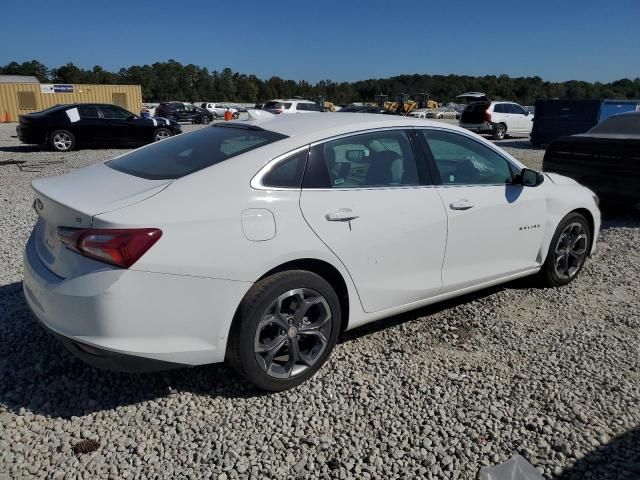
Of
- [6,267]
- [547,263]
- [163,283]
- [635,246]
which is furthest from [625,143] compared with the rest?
[6,267]

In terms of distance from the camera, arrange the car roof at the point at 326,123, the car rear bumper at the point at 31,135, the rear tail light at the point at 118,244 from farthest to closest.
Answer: the car rear bumper at the point at 31,135 → the car roof at the point at 326,123 → the rear tail light at the point at 118,244

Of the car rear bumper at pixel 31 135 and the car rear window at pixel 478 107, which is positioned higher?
the car rear window at pixel 478 107

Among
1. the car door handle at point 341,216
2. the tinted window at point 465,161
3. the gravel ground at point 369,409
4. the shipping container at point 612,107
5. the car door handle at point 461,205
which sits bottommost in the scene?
the gravel ground at point 369,409

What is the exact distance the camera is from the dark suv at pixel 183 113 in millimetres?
34500

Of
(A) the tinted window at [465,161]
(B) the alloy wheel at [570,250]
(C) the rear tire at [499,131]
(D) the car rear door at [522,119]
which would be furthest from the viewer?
(D) the car rear door at [522,119]

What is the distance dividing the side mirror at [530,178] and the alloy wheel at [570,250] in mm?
658

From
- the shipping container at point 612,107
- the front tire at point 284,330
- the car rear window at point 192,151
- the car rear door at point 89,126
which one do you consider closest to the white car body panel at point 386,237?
the front tire at point 284,330

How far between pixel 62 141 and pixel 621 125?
46.9 ft

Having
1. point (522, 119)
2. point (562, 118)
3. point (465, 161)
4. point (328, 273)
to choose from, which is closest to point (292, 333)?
point (328, 273)

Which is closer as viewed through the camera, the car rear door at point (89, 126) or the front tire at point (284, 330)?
the front tire at point (284, 330)

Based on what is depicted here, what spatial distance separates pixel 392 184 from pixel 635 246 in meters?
4.27

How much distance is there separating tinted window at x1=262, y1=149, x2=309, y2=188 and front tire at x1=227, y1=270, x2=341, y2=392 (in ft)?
1.64

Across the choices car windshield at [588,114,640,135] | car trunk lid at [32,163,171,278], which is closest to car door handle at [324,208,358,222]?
car trunk lid at [32,163,171,278]

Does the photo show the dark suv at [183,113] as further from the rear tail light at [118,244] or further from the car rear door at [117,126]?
the rear tail light at [118,244]
